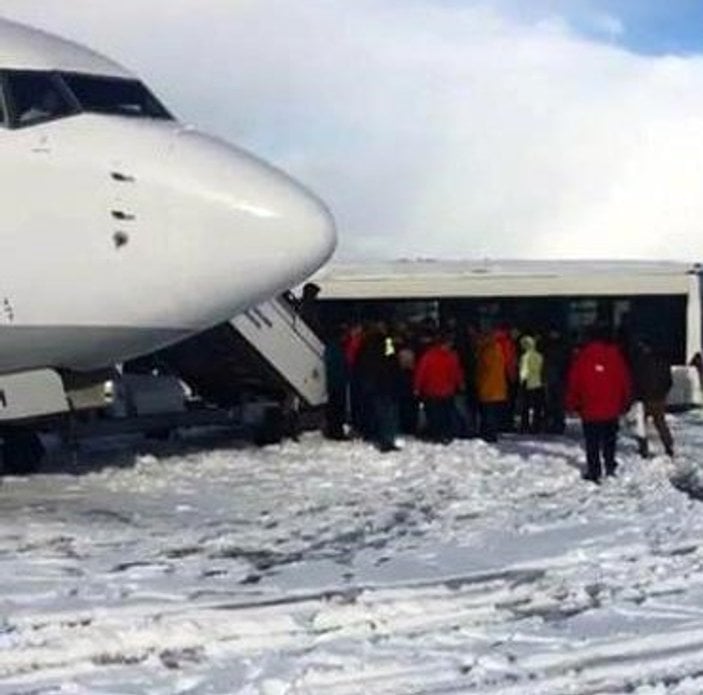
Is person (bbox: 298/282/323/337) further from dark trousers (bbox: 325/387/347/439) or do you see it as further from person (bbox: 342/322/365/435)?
dark trousers (bbox: 325/387/347/439)

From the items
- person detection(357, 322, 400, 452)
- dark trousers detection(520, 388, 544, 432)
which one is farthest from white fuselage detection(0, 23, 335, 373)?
dark trousers detection(520, 388, 544, 432)

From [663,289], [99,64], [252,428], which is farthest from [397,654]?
[663,289]

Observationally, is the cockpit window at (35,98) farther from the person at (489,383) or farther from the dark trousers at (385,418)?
the person at (489,383)

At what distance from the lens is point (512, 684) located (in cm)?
786

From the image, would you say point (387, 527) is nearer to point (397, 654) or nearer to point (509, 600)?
point (509, 600)

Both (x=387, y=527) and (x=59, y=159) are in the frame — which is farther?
(x=59, y=159)

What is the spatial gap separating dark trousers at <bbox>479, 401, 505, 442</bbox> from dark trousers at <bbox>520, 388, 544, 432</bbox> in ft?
5.53

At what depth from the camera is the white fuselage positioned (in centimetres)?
1423

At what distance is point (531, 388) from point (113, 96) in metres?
10.6

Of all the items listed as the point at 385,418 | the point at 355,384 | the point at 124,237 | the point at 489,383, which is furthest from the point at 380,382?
the point at 124,237

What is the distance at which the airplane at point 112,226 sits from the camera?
14.2 meters

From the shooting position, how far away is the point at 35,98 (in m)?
14.6

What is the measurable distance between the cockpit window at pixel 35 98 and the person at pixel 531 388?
438 inches

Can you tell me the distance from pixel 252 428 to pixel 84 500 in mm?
6524
